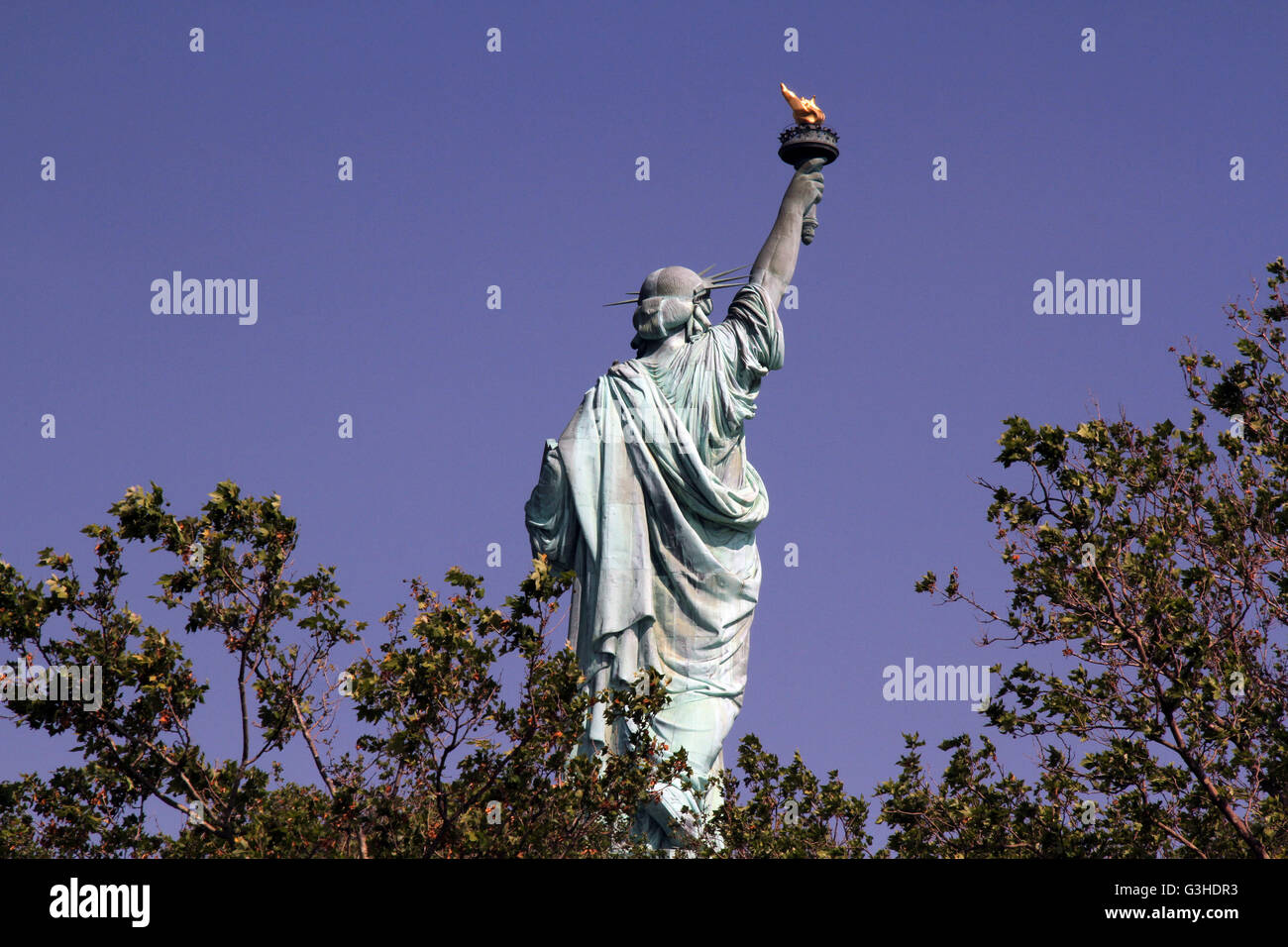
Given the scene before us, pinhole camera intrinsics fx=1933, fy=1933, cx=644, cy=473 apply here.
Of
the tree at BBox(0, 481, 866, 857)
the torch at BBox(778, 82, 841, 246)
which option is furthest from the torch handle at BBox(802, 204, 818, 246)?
the tree at BBox(0, 481, 866, 857)

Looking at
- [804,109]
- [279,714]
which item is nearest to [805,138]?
[804,109]

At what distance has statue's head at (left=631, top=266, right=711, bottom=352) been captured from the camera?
23.9m

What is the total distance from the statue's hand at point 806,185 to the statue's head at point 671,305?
1613mm

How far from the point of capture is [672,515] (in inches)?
904

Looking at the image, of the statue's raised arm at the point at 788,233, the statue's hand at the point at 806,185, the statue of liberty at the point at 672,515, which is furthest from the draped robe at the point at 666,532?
the statue's hand at the point at 806,185

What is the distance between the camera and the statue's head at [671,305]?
78.4ft

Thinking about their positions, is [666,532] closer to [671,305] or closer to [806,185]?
[671,305]

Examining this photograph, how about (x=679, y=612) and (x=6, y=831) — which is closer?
(x=6, y=831)

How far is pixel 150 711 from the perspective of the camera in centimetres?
1535

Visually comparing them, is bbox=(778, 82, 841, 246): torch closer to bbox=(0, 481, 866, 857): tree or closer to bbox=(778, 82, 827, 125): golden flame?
bbox=(778, 82, 827, 125): golden flame

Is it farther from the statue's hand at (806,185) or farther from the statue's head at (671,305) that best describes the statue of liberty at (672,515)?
the statue's hand at (806,185)
